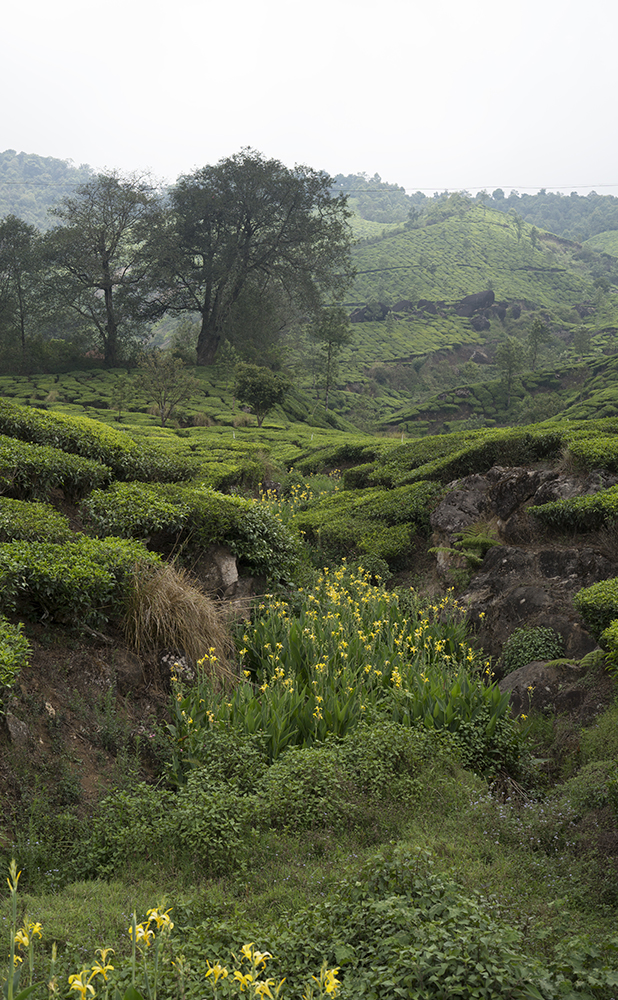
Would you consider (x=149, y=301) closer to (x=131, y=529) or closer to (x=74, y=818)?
(x=131, y=529)

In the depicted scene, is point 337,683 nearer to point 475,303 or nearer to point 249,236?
point 249,236

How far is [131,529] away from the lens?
670 cm

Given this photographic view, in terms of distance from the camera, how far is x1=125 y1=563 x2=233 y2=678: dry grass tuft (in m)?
5.43

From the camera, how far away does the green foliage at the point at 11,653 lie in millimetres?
3973

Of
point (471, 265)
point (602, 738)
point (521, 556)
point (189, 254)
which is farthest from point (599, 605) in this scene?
point (471, 265)

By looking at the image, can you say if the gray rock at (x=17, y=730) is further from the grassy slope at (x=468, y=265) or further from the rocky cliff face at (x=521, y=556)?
the grassy slope at (x=468, y=265)

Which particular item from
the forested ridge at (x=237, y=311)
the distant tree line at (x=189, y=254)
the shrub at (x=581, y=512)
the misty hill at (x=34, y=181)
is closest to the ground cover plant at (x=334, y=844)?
the shrub at (x=581, y=512)

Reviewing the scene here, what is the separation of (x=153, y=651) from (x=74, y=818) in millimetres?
1828

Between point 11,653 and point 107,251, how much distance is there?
3503 cm

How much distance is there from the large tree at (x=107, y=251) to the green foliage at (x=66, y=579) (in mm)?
31127

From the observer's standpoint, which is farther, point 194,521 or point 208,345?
point 208,345

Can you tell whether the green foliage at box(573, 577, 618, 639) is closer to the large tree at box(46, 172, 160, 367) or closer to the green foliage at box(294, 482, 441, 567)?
the green foliage at box(294, 482, 441, 567)

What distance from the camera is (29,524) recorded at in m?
5.82

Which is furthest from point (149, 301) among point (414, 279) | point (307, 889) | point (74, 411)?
point (414, 279)
